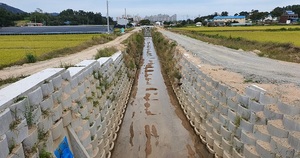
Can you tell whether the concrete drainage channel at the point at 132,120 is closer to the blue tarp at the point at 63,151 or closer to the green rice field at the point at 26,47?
the blue tarp at the point at 63,151

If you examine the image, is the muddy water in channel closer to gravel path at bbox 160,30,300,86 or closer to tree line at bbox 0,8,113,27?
gravel path at bbox 160,30,300,86

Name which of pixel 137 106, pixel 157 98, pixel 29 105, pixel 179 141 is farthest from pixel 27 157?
pixel 157 98

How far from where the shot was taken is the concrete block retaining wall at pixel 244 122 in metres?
4.52

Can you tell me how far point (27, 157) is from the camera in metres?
3.73

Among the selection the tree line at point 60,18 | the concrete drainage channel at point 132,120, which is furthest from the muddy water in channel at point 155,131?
the tree line at point 60,18

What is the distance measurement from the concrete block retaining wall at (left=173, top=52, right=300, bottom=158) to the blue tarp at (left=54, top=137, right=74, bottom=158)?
3522mm

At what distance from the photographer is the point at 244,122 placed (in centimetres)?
567

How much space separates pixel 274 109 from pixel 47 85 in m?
4.10

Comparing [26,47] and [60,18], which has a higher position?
[60,18]

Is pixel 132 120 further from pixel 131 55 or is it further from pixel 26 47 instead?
pixel 26 47

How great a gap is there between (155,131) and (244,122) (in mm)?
4312

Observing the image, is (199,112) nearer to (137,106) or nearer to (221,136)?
(221,136)

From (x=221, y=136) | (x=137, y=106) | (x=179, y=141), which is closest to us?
(x=221, y=136)

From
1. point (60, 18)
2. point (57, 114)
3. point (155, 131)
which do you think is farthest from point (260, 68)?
point (60, 18)
